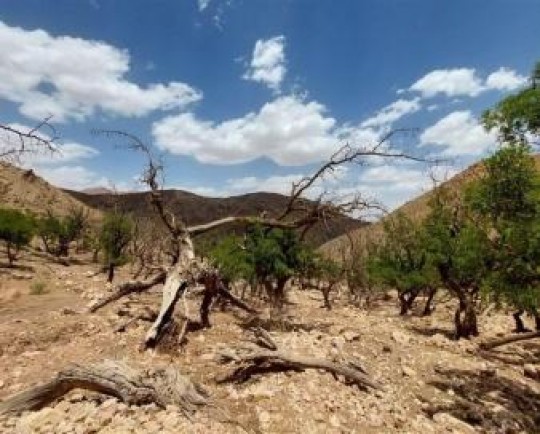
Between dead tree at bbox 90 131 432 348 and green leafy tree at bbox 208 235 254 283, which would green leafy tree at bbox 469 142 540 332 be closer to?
dead tree at bbox 90 131 432 348

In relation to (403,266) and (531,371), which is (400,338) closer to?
(531,371)

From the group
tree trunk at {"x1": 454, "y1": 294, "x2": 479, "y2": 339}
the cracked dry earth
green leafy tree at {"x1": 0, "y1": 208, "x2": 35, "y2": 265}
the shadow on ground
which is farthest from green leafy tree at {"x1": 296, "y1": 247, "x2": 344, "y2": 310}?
green leafy tree at {"x1": 0, "y1": 208, "x2": 35, "y2": 265}

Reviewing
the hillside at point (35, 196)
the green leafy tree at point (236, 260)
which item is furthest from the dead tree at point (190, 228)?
the hillside at point (35, 196)

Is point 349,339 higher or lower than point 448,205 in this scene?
lower

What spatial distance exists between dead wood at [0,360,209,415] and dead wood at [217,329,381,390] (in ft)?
5.24

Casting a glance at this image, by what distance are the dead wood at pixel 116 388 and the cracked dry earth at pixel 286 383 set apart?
167 millimetres

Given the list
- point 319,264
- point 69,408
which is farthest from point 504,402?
point 319,264

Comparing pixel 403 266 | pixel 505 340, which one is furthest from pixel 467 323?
pixel 403 266

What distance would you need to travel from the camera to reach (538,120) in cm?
1186

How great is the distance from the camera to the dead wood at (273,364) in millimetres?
10252

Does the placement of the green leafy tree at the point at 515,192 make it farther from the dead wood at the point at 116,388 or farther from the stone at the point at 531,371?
the dead wood at the point at 116,388

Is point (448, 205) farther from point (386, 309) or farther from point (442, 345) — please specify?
point (386, 309)

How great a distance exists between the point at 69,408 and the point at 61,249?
55.8 metres

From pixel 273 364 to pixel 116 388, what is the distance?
10.6 feet
